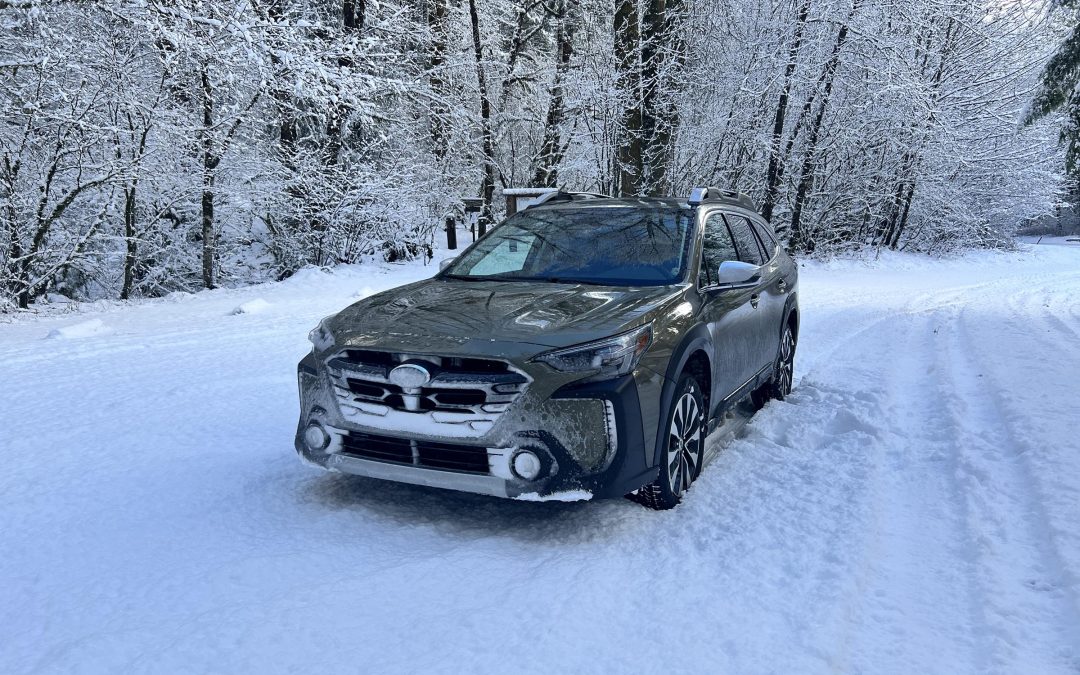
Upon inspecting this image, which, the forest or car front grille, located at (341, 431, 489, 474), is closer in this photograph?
car front grille, located at (341, 431, 489, 474)

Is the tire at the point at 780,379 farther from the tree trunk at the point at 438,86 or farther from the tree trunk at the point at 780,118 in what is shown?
the tree trunk at the point at 780,118

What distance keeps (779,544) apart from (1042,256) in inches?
1322

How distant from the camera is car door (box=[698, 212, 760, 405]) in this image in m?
4.61

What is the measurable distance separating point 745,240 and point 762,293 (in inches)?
16.7

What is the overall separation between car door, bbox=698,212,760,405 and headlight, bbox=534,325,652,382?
965mm

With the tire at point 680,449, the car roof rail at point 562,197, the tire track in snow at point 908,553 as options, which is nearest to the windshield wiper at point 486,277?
the car roof rail at point 562,197

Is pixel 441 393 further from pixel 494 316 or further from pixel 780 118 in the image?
pixel 780 118

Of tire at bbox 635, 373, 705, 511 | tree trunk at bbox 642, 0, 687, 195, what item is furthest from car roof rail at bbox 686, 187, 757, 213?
tree trunk at bbox 642, 0, 687, 195

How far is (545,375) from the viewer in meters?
3.48

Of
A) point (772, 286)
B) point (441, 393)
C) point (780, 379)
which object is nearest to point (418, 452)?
point (441, 393)

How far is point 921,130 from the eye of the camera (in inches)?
840

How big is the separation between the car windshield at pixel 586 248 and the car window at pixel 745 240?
74cm

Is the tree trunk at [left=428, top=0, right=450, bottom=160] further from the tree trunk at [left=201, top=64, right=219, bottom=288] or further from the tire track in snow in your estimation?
the tire track in snow

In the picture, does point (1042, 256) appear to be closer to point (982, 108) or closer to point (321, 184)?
point (982, 108)
